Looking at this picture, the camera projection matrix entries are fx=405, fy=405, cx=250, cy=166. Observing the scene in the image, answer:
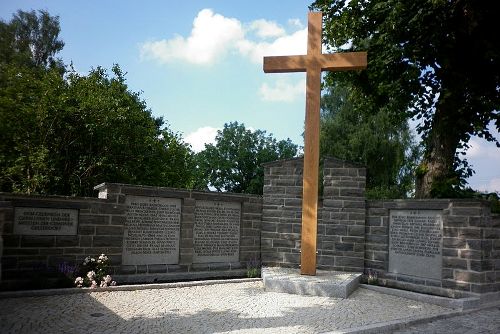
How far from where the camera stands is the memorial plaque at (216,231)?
9047 mm

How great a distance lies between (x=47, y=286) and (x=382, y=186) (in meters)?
24.4

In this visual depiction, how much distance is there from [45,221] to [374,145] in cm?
2413

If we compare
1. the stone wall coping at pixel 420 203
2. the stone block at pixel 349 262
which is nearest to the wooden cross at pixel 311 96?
the stone block at pixel 349 262

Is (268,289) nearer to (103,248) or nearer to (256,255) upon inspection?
(256,255)

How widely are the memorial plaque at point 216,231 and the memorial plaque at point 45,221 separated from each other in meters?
2.58

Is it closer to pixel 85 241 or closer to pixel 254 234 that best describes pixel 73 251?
pixel 85 241

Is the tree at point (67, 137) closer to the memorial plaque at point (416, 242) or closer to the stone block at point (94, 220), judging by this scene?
the stone block at point (94, 220)

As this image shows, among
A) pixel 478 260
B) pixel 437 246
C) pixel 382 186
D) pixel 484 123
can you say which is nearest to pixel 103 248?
pixel 437 246

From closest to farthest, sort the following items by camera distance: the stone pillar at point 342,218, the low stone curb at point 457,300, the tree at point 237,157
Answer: the low stone curb at point 457,300
the stone pillar at point 342,218
the tree at point 237,157

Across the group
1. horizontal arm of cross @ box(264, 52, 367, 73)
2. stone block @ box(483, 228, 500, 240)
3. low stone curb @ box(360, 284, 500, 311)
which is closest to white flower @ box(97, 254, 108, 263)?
horizontal arm of cross @ box(264, 52, 367, 73)

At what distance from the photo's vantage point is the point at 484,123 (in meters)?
12.7

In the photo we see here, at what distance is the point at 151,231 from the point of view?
8438 mm

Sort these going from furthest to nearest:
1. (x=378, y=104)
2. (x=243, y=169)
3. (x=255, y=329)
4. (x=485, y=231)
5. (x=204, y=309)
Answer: (x=243, y=169)
(x=378, y=104)
(x=485, y=231)
(x=204, y=309)
(x=255, y=329)

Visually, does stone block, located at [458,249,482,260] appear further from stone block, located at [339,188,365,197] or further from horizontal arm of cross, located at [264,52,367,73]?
horizontal arm of cross, located at [264,52,367,73]
